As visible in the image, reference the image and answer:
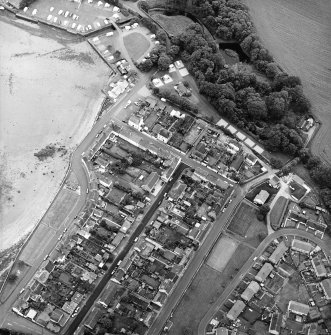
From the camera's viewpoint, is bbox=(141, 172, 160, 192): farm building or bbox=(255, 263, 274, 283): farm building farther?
bbox=(141, 172, 160, 192): farm building

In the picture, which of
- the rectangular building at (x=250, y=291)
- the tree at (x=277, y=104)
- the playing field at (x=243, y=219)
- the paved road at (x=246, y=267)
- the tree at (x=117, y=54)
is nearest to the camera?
the paved road at (x=246, y=267)

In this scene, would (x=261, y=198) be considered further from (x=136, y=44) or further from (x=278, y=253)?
(x=136, y=44)

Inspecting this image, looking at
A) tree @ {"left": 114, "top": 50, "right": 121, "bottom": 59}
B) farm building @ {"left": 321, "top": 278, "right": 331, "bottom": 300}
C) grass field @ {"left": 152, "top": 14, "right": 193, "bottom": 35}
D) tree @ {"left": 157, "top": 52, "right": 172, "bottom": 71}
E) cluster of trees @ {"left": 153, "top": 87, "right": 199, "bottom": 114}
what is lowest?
farm building @ {"left": 321, "top": 278, "right": 331, "bottom": 300}

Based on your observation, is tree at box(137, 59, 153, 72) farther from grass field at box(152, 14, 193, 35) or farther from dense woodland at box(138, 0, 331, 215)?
grass field at box(152, 14, 193, 35)

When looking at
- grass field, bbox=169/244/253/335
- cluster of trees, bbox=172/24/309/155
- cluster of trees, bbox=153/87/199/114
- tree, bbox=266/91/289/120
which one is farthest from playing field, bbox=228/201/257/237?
cluster of trees, bbox=153/87/199/114

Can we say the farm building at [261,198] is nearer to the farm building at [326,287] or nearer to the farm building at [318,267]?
the farm building at [318,267]

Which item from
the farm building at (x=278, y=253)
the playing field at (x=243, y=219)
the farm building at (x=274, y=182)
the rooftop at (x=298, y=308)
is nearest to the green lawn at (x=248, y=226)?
the playing field at (x=243, y=219)
